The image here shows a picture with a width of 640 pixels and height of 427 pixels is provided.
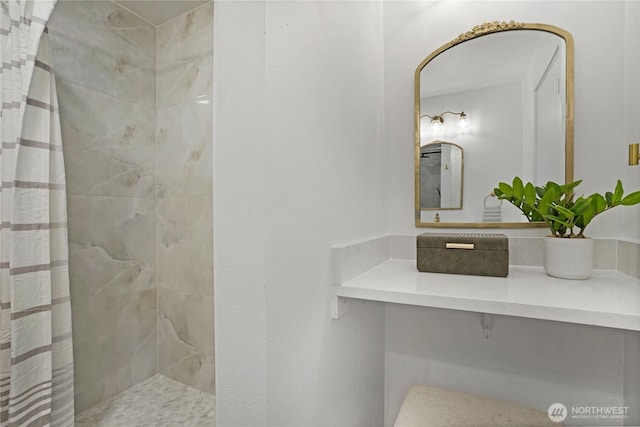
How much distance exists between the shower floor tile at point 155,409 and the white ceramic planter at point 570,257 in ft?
4.84

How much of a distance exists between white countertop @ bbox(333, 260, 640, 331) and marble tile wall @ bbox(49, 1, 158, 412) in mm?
1285

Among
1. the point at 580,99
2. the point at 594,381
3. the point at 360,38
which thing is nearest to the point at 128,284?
the point at 360,38

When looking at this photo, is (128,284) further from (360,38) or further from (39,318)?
(360,38)

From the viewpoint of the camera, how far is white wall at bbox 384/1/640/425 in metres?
0.94

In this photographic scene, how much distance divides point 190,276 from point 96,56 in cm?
115

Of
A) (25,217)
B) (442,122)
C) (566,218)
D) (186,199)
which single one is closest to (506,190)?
(566,218)

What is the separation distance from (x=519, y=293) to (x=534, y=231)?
0.44m

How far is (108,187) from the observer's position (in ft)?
4.93
